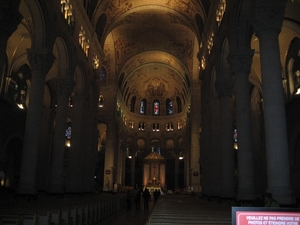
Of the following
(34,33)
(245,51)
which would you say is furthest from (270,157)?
(34,33)

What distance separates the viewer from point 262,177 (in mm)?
25781

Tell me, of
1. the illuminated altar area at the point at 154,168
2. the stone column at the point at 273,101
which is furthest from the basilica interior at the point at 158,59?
the illuminated altar area at the point at 154,168

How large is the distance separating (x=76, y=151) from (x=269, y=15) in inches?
614

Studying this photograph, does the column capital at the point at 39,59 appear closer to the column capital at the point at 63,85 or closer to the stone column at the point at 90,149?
the column capital at the point at 63,85

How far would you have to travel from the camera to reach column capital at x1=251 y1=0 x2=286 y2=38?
10930 mm

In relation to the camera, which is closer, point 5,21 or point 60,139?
point 5,21

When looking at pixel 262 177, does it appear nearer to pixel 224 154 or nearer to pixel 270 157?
pixel 224 154

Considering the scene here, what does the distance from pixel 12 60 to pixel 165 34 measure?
17.9m

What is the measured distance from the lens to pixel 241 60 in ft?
47.2

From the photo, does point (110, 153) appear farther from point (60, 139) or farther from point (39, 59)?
point (39, 59)

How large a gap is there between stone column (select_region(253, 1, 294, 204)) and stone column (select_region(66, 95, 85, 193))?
14754 mm

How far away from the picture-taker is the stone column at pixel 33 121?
1427cm

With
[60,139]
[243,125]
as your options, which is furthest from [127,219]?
[243,125]

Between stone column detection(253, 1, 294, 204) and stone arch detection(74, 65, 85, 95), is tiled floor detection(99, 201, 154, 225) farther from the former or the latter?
stone arch detection(74, 65, 85, 95)
